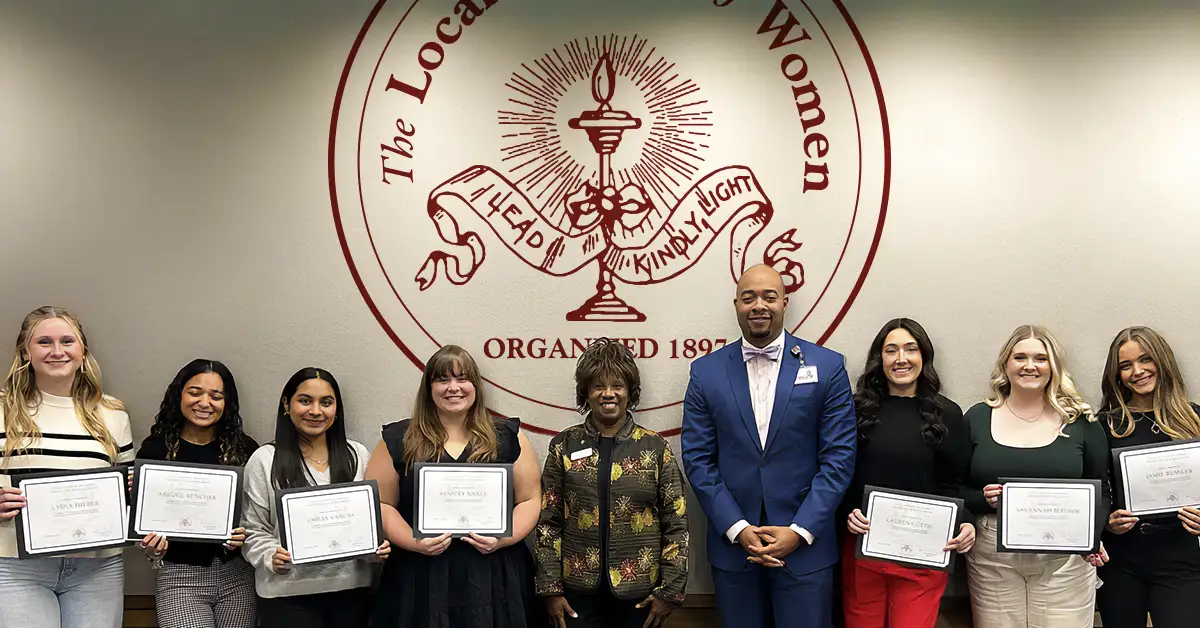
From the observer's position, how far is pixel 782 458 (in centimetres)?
335

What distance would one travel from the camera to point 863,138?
151 inches

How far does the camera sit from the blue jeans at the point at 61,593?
3.18 m

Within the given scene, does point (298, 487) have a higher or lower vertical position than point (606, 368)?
lower

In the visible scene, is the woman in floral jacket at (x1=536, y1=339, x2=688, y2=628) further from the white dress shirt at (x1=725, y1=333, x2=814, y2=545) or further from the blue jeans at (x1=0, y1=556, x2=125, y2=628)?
the blue jeans at (x1=0, y1=556, x2=125, y2=628)

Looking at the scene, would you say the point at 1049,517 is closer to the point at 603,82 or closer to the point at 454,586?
the point at 454,586

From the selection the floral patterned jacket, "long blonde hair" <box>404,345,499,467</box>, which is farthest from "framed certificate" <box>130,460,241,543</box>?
the floral patterned jacket

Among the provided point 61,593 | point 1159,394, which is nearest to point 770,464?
point 1159,394

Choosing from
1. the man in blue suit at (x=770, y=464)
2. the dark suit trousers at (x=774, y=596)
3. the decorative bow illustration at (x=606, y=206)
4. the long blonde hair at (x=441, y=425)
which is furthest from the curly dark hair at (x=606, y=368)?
the dark suit trousers at (x=774, y=596)

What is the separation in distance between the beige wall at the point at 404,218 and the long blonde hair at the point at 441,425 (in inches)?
17.7

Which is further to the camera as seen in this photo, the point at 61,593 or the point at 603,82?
the point at 603,82

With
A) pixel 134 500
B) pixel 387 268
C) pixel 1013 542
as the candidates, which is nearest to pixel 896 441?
pixel 1013 542

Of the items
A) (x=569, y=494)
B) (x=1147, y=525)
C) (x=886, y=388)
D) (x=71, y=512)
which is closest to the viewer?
(x=71, y=512)

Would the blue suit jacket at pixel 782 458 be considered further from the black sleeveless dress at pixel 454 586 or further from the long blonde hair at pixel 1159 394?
the long blonde hair at pixel 1159 394

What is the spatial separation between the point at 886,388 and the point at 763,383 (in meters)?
0.52
